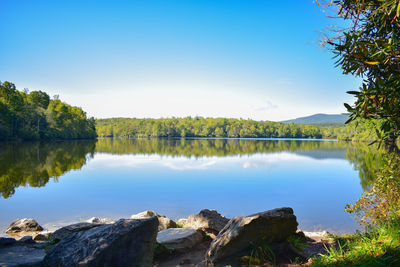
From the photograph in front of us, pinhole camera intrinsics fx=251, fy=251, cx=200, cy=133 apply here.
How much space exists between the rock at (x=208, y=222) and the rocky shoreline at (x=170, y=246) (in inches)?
13.4

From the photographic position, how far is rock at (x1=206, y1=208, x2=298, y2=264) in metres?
4.32

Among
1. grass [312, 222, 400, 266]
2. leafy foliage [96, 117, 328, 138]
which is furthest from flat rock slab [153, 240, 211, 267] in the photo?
leafy foliage [96, 117, 328, 138]

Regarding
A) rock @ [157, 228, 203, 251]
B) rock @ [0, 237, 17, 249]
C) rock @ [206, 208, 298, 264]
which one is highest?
rock @ [206, 208, 298, 264]

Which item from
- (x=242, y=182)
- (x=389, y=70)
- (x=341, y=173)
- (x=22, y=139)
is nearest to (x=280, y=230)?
(x=389, y=70)

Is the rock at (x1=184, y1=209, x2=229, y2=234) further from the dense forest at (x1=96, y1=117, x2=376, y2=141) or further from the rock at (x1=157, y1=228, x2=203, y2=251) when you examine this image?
the dense forest at (x1=96, y1=117, x2=376, y2=141)

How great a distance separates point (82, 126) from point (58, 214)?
8204 centimetres

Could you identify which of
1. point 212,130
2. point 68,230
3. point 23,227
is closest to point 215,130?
point 212,130

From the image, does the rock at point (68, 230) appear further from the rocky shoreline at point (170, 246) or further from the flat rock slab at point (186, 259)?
the flat rock slab at point (186, 259)

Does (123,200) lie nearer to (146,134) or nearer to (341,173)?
(341,173)

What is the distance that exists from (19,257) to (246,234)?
380 centimetres

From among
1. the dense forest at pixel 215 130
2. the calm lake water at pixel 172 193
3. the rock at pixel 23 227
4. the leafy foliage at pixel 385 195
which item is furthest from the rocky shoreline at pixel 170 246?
the dense forest at pixel 215 130

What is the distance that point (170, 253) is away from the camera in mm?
5371

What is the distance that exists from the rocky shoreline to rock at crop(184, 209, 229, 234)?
340mm

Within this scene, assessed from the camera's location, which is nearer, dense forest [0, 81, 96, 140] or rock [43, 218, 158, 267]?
rock [43, 218, 158, 267]
